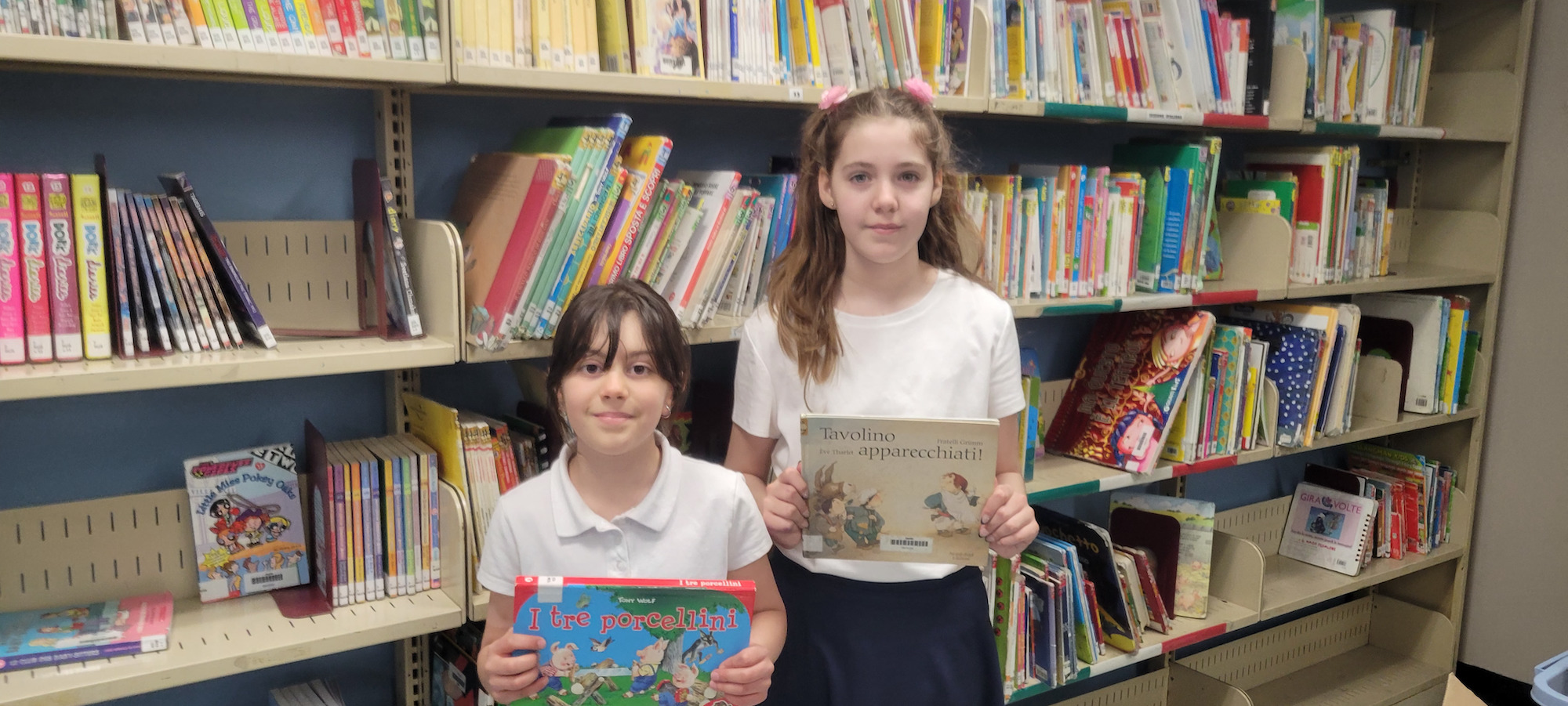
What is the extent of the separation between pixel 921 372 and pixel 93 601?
1.35m

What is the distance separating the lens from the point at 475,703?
177cm

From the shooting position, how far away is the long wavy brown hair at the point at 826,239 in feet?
5.37

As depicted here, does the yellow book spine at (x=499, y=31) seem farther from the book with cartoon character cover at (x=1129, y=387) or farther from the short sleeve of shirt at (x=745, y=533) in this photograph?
the book with cartoon character cover at (x=1129, y=387)

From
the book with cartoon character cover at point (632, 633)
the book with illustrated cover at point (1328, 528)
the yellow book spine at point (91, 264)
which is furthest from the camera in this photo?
the book with illustrated cover at point (1328, 528)

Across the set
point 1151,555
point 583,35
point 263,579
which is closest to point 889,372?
point 583,35

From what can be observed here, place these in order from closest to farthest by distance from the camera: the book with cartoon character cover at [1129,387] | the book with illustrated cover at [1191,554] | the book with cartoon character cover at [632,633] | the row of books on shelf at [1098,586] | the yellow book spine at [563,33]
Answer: the book with cartoon character cover at [632,633] → the yellow book spine at [563,33] → the row of books on shelf at [1098,586] → the book with cartoon character cover at [1129,387] → the book with illustrated cover at [1191,554]

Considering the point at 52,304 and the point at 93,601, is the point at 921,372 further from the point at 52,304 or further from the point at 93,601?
the point at 93,601

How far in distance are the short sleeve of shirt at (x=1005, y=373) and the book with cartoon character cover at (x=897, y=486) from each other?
0.77ft

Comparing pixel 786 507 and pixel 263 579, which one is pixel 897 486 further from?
pixel 263 579

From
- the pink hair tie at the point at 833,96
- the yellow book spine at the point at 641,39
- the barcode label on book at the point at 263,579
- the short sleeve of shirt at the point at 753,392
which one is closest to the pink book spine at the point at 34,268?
the barcode label on book at the point at 263,579

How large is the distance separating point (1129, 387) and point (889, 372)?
109 cm

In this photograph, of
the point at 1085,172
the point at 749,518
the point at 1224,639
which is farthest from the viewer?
the point at 1224,639

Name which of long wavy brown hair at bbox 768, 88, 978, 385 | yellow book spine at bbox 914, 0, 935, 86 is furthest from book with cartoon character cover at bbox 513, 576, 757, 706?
yellow book spine at bbox 914, 0, 935, 86

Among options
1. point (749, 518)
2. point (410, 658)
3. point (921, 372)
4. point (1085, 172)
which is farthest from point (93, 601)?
point (1085, 172)
